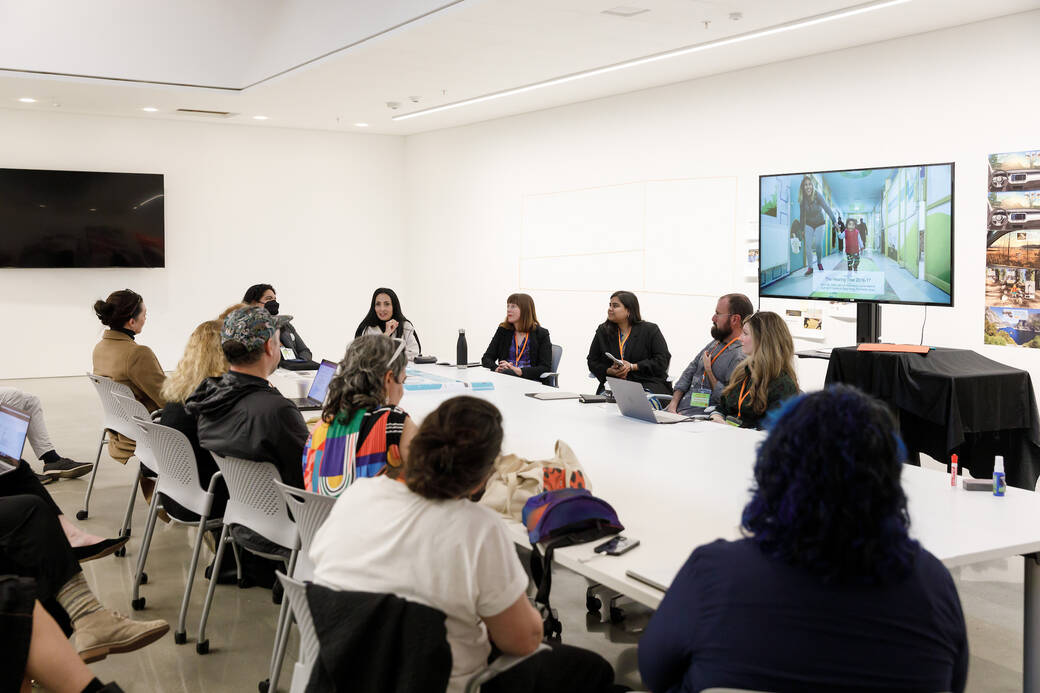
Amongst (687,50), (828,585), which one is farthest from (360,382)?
(687,50)

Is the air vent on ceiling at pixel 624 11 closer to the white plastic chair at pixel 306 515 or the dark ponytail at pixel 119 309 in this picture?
the dark ponytail at pixel 119 309

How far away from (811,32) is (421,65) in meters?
3.10

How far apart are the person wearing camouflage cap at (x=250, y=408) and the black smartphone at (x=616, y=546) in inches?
54.3

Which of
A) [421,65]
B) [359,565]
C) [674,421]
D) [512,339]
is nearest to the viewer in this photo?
[359,565]

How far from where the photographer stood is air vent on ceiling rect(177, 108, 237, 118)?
1019 centimetres

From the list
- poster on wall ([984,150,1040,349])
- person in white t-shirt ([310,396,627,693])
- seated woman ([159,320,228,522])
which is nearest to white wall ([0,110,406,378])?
seated woman ([159,320,228,522])

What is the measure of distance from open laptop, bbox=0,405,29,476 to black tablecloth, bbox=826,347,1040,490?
13.2 ft

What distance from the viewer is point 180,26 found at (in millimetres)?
8453

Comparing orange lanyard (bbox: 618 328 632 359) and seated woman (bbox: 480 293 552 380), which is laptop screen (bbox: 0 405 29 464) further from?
orange lanyard (bbox: 618 328 632 359)

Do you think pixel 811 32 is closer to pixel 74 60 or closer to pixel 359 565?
pixel 359 565

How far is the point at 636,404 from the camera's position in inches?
169

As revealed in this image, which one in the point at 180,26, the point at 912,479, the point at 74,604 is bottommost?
the point at 74,604

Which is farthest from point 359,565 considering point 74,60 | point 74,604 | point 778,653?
point 74,60

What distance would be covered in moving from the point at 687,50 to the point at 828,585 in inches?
241
